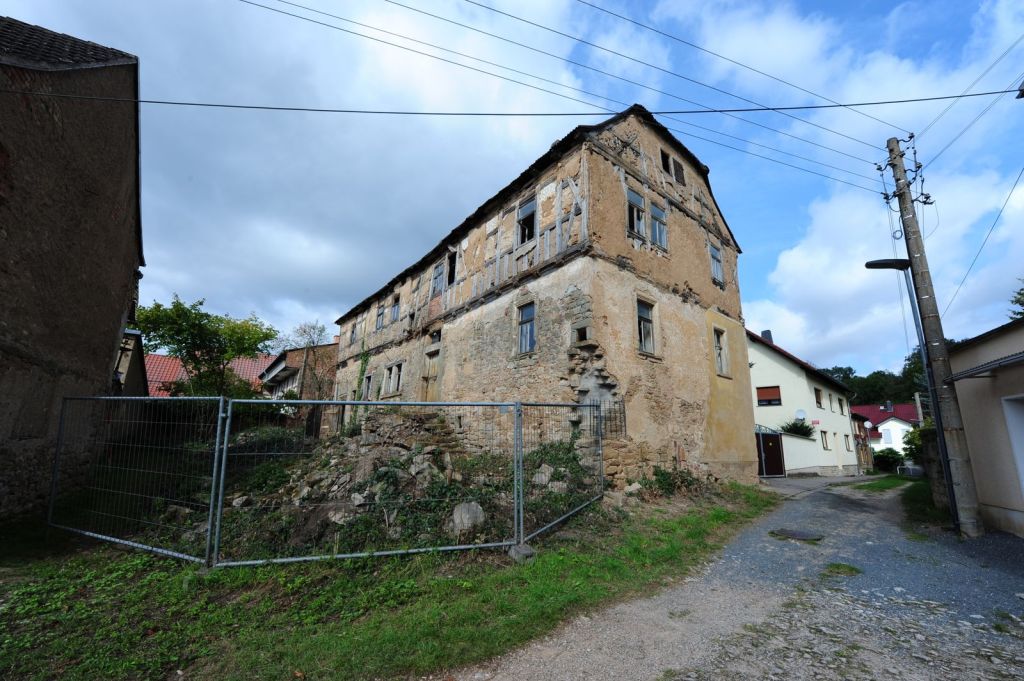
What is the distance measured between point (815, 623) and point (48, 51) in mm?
13493

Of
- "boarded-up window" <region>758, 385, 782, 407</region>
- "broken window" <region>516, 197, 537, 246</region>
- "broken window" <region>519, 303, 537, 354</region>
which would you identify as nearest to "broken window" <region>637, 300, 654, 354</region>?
"broken window" <region>519, 303, 537, 354</region>

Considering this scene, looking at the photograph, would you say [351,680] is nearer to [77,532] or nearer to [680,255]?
[77,532]

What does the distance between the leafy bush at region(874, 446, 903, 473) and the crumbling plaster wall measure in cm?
3716

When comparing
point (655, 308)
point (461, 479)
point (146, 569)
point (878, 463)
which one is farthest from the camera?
point (878, 463)

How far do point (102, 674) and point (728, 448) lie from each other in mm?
13590

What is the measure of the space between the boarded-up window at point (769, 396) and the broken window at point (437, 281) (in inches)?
735

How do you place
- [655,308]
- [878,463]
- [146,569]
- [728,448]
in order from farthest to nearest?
[878,463] < [728,448] < [655,308] < [146,569]

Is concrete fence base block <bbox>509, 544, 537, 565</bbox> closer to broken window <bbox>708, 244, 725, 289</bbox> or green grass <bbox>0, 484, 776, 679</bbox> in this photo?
green grass <bbox>0, 484, 776, 679</bbox>

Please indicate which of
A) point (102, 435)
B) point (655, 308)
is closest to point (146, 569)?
point (102, 435)

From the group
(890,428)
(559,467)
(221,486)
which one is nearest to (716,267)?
(559,467)

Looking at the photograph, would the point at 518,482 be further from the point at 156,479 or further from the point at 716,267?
the point at 716,267

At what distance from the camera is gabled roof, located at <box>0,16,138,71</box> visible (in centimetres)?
633

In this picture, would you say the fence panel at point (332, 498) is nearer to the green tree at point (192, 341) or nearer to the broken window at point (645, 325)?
the broken window at point (645, 325)

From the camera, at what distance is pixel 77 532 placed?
6023mm
